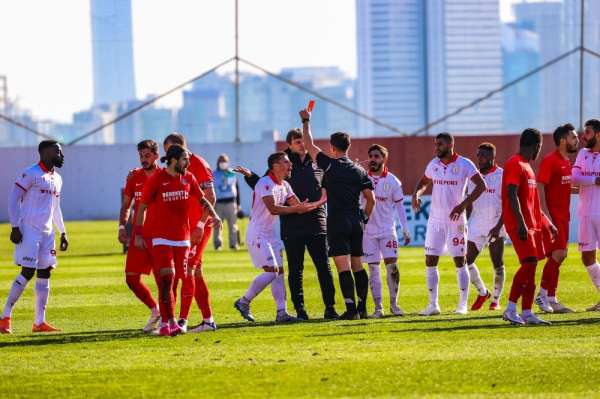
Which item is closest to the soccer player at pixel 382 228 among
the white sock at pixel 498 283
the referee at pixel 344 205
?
the referee at pixel 344 205

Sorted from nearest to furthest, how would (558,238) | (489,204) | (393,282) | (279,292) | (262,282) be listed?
(558,238) → (262,282) → (279,292) → (393,282) → (489,204)

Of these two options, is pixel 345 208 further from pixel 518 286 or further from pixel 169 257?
pixel 169 257

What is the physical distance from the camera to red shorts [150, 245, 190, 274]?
1295cm

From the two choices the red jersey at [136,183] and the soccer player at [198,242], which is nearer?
the soccer player at [198,242]

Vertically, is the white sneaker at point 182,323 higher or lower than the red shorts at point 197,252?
lower

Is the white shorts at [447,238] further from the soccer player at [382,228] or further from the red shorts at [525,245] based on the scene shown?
the red shorts at [525,245]

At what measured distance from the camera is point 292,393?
9.93m

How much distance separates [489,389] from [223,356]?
2.56m

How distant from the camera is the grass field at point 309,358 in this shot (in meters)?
10.1

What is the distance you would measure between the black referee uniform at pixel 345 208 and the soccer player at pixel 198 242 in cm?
137

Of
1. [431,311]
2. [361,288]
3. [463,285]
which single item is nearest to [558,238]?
[463,285]

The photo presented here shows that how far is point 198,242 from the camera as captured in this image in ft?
45.0

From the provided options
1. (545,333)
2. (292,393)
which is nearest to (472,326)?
(545,333)

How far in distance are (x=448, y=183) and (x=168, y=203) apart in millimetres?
3697
